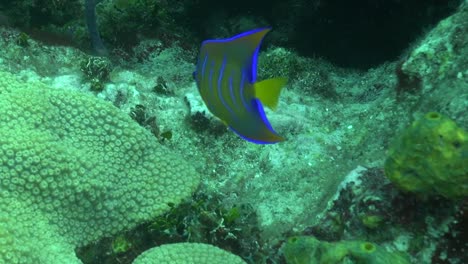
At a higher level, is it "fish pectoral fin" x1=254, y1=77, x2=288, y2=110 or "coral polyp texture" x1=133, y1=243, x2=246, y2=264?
"fish pectoral fin" x1=254, y1=77, x2=288, y2=110

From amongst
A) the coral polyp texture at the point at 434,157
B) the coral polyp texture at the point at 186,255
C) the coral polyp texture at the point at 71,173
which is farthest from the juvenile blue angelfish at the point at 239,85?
the coral polyp texture at the point at 71,173

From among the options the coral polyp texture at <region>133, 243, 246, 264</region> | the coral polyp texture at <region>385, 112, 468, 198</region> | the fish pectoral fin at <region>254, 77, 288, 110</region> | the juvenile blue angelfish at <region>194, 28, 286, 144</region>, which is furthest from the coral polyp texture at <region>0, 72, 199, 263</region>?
the coral polyp texture at <region>385, 112, 468, 198</region>

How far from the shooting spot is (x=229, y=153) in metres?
4.41

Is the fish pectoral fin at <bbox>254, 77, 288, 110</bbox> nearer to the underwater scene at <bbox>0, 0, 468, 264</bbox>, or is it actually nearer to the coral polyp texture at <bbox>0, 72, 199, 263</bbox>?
the underwater scene at <bbox>0, 0, 468, 264</bbox>

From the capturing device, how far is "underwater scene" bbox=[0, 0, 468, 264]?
7.88 ft

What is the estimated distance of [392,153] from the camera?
2.63 meters

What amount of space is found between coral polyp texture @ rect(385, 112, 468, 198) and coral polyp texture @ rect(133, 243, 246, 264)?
137 cm

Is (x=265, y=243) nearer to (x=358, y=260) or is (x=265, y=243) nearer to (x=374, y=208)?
(x=374, y=208)

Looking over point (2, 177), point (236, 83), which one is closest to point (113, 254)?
point (2, 177)

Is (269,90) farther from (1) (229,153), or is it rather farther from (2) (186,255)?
(1) (229,153)

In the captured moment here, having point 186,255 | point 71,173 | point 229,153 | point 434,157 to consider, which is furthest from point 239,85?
point 229,153

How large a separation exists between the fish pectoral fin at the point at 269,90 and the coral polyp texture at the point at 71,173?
1753mm

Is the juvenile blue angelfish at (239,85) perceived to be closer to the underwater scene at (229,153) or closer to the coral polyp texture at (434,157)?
the underwater scene at (229,153)

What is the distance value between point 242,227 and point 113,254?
105cm
